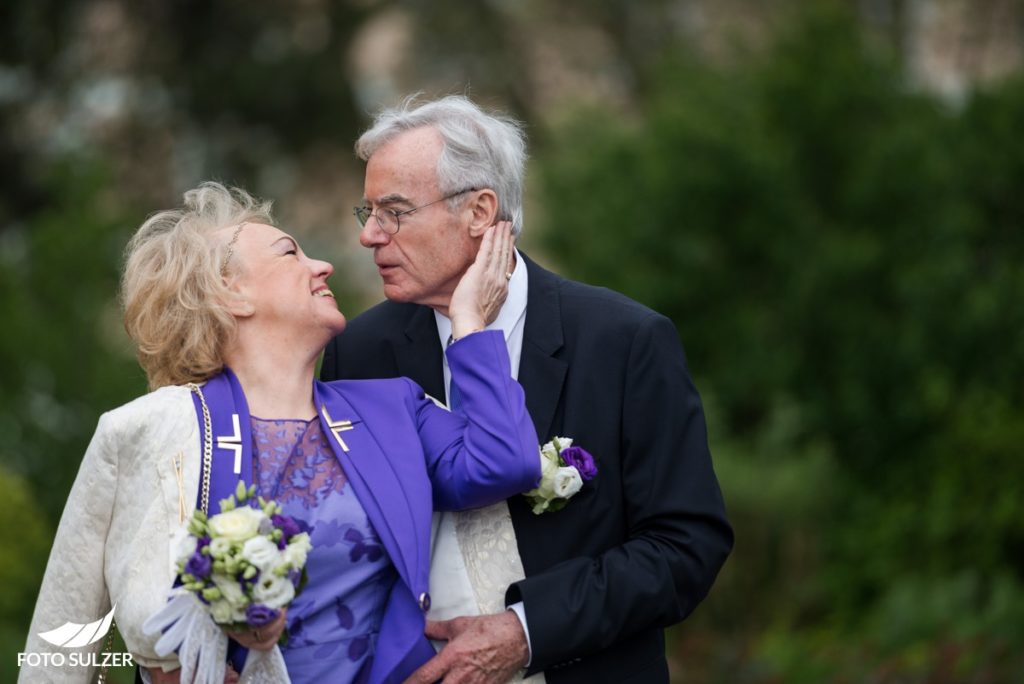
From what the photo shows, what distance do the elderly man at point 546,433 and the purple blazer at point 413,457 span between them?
0.33ft

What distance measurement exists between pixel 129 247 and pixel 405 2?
15167 millimetres

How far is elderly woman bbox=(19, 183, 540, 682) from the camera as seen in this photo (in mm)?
3188

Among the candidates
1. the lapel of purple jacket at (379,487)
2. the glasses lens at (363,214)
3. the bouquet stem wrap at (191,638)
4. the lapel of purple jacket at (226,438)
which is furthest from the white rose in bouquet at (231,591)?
the glasses lens at (363,214)

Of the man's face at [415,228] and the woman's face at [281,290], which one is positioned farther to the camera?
the man's face at [415,228]

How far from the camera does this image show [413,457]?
3387 mm

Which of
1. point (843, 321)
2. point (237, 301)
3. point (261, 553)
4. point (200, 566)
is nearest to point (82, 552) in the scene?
point (200, 566)

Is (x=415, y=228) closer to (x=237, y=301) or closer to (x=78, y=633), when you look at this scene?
(x=237, y=301)

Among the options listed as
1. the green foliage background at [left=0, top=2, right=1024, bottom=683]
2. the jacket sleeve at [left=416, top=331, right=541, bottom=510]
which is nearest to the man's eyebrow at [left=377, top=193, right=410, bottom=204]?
the jacket sleeve at [left=416, top=331, right=541, bottom=510]

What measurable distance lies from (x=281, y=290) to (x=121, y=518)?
705 millimetres

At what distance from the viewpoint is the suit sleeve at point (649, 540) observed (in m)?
3.37

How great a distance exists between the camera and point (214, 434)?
3.23 m

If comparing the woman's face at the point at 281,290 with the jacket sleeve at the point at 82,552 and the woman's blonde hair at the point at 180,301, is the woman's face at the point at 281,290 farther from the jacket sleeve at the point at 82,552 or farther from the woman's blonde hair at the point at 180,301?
the jacket sleeve at the point at 82,552

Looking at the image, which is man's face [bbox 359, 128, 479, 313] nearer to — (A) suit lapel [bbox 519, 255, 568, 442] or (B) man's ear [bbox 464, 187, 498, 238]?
(B) man's ear [bbox 464, 187, 498, 238]

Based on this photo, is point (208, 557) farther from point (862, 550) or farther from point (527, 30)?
point (527, 30)
